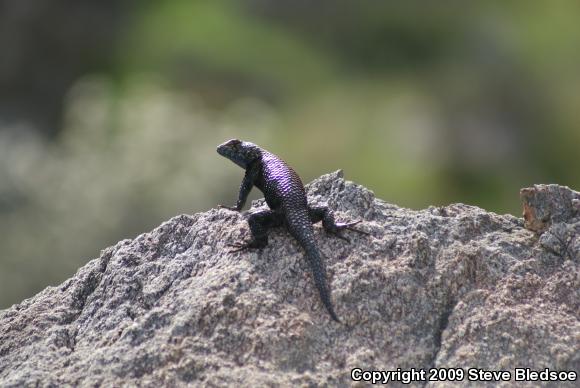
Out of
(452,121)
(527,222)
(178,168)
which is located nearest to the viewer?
(527,222)

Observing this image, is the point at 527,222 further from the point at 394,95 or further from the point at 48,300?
the point at 394,95

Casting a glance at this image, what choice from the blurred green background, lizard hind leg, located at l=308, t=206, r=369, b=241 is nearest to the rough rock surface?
lizard hind leg, located at l=308, t=206, r=369, b=241

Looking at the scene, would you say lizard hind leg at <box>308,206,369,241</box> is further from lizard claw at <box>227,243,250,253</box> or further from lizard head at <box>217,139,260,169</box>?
lizard head at <box>217,139,260,169</box>

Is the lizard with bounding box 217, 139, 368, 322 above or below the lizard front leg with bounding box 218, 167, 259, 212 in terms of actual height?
below

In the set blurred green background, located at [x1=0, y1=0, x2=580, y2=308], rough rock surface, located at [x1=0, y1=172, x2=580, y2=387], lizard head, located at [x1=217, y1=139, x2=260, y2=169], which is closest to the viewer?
rough rock surface, located at [x1=0, y1=172, x2=580, y2=387]

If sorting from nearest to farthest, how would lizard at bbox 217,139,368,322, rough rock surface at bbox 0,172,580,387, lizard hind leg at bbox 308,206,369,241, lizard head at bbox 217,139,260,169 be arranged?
rough rock surface at bbox 0,172,580,387
lizard at bbox 217,139,368,322
lizard hind leg at bbox 308,206,369,241
lizard head at bbox 217,139,260,169

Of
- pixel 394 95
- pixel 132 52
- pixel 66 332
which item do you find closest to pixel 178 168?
pixel 394 95

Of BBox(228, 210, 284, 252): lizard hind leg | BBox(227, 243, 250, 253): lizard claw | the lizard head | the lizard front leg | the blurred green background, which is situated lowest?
BBox(227, 243, 250, 253): lizard claw

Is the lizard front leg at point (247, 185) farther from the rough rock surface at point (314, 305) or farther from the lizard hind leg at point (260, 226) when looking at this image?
the lizard hind leg at point (260, 226)
